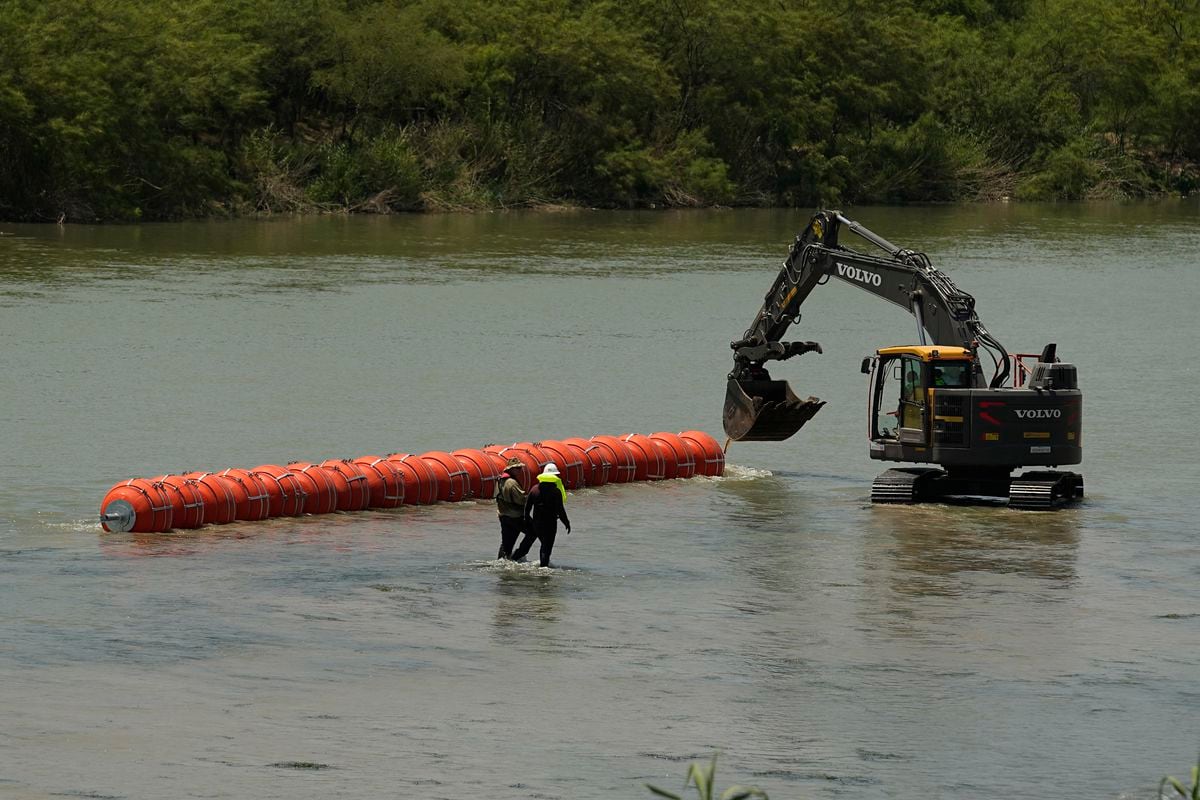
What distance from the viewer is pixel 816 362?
5522cm

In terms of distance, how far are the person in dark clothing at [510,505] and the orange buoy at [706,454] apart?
30.6 ft

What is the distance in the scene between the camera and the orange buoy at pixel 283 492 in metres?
33.2

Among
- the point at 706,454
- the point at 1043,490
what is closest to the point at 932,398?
the point at 1043,490

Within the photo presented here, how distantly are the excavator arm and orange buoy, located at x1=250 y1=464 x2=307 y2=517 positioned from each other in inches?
328

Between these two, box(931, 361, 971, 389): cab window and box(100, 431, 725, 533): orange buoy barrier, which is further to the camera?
box(931, 361, 971, 389): cab window

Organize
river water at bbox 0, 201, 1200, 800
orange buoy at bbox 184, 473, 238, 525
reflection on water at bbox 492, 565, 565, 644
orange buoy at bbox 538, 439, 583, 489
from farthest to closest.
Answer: orange buoy at bbox 538, 439, 583, 489 → orange buoy at bbox 184, 473, 238, 525 → reflection on water at bbox 492, 565, 565, 644 → river water at bbox 0, 201, 1200, 800

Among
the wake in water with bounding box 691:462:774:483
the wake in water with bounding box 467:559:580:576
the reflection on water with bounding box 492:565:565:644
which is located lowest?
the reflection on water with bounding box 492:565:565:644

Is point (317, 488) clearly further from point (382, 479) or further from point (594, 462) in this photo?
point (594, 462)

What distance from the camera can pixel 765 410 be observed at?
37281 millimetres

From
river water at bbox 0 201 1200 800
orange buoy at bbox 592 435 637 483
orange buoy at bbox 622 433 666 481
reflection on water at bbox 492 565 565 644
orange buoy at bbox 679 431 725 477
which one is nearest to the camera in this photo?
river water at bbox 0 201 1200 800

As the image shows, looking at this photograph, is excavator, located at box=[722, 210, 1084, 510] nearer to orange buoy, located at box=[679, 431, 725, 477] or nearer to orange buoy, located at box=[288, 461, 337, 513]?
orange buoy, located at box=[679, 431, 725, 477]

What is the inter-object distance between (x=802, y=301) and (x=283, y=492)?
970 centimetres

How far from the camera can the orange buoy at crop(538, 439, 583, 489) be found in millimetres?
36594

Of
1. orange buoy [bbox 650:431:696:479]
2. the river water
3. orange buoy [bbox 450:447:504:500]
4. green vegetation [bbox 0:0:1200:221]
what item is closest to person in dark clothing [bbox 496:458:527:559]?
the river water
